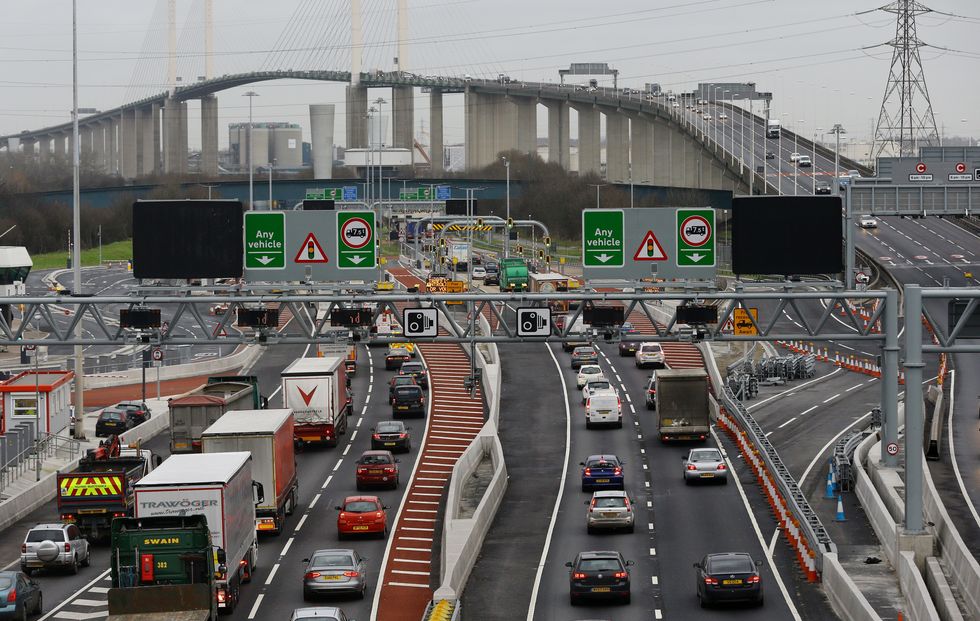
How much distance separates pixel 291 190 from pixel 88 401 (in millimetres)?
99932

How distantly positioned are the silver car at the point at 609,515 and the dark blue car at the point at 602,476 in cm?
628

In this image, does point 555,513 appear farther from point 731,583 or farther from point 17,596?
point 17,596

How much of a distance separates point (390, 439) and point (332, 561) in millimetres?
21365

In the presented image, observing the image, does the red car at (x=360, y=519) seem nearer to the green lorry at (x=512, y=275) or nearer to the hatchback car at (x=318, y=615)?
the hatchback car at (x=318, y=615)

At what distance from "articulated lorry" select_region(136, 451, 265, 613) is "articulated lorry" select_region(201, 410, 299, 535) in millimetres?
5470

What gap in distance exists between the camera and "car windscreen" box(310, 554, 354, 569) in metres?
34.2

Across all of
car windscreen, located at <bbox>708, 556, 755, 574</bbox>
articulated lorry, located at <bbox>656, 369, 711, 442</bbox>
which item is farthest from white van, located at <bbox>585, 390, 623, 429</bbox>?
car windscreen, located at <bbox>708, 556, 755, 574</bbox>

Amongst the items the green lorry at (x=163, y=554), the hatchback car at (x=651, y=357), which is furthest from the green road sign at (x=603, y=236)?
the hatchback car at (x=651, y=357)

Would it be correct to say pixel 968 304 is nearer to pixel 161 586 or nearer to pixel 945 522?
pixel 945 522

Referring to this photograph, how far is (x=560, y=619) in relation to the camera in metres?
32.7

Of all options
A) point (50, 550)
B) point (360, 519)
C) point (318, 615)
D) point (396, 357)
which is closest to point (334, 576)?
point (318, 615)

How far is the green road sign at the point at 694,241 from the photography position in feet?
125

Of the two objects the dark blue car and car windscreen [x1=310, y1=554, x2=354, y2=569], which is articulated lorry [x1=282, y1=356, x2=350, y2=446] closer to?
the dark blue car

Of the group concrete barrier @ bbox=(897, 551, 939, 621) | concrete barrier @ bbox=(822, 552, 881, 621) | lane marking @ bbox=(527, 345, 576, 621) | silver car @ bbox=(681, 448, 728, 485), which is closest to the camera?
concrete barrier @ bbox=(897, 551, 939, 621)
